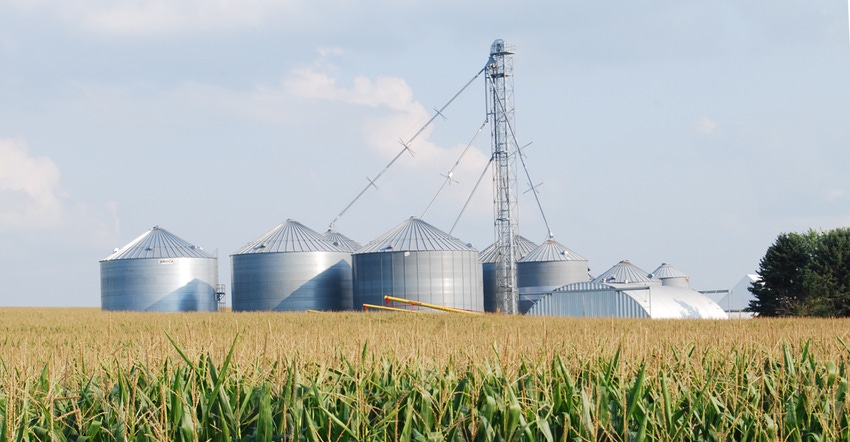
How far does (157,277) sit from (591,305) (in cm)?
3099

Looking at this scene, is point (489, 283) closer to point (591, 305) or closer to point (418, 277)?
point (418, 277)

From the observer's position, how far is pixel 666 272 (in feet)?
297

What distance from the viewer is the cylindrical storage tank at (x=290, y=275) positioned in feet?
198

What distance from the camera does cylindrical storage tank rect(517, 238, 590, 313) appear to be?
71250mm

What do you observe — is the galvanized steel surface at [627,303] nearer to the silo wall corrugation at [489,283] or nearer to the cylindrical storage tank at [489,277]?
the cylindrical storage tank at [489,277]

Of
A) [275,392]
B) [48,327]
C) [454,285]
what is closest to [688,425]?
[275,392]

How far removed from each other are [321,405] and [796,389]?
4.83m

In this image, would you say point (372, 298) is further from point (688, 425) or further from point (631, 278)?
point (688, 425)

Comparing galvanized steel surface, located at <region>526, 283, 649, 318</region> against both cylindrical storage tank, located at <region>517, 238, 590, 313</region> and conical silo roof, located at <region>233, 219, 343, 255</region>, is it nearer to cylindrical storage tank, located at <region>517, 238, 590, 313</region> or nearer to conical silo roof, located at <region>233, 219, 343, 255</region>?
cylindrical storage tank, located at <region>517, 238, 590, 313</region>

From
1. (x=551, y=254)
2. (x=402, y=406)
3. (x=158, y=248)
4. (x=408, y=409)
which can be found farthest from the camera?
(x=551, y=254)

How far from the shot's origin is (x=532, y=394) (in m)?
7.72

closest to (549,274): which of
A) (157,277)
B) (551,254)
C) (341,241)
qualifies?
(551,254)

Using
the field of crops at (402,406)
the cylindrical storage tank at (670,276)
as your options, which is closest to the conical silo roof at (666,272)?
the cylindrical storage tank at (670,276)

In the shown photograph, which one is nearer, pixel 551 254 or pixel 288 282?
pixel 288 282
